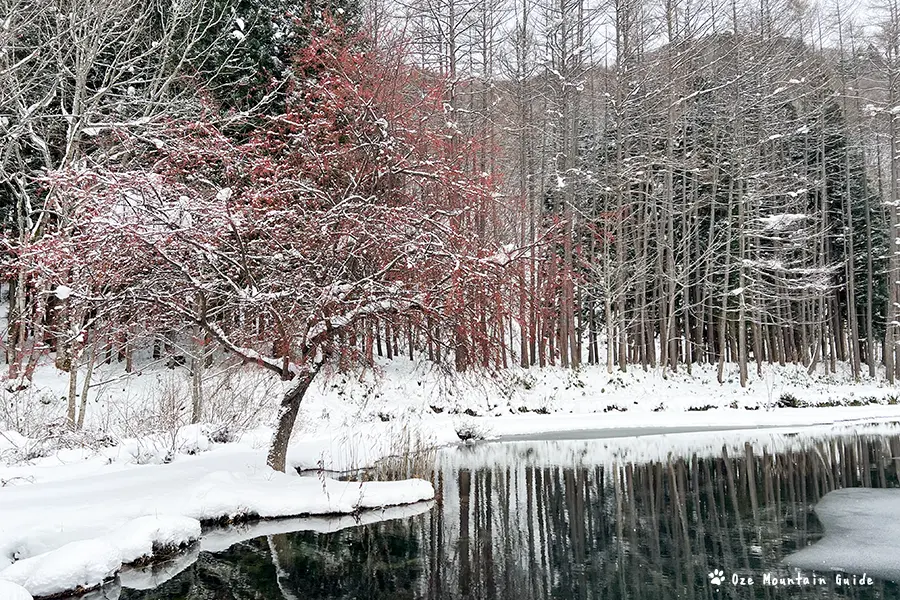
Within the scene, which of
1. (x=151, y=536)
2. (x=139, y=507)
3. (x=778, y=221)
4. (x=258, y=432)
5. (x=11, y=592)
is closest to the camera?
(x=11, y=592)

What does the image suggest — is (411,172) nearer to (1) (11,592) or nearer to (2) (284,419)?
(2) (284,419)

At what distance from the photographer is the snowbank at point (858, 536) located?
7.21 metres

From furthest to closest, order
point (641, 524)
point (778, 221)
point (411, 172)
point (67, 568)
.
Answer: point (778, 221) → point (411, 172) → point (641, 524) → point (67, 568)

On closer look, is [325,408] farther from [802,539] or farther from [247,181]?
[802,539]

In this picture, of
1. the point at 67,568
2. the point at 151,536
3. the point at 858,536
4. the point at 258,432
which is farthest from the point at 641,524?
the point at 258,432

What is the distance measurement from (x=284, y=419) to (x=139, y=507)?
265 centimetres

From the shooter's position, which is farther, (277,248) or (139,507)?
(277,248)

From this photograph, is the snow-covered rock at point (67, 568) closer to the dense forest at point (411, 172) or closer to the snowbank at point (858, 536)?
the dense forest at point (411, 172)

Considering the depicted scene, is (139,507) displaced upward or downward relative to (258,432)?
downward

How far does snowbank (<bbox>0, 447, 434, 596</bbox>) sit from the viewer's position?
689cm

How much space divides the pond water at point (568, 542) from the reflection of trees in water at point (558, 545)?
0.08 feet

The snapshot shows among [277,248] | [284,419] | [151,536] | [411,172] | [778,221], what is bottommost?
[151,536]

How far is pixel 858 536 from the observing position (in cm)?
836

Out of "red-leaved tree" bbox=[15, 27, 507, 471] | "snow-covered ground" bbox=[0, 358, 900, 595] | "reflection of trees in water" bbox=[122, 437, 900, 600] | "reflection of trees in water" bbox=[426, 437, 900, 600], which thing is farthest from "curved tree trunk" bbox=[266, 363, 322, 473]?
"reflection of trees in water" bbox=[426, 437, 900, 600]
